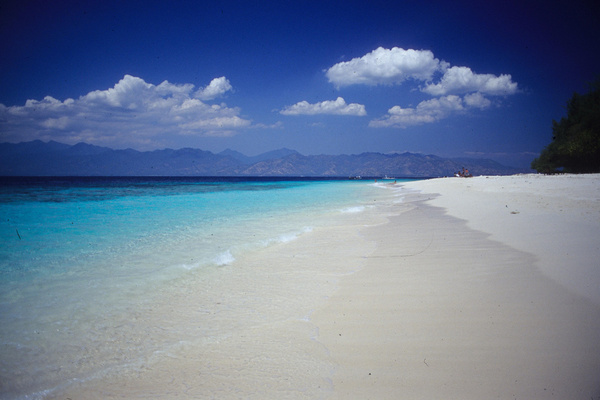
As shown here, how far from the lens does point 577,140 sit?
2984cm

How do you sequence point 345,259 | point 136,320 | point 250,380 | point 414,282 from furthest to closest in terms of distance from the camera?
point 345,259
point 414,282
point 136,320
point 250,380

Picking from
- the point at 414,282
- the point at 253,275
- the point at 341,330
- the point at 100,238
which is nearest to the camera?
the point at 341,330

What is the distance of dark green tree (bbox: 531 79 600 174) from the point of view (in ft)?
95.0

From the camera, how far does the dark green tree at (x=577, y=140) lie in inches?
1140

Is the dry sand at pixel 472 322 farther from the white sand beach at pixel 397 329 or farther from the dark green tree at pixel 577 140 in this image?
the dark green tree at pixel 577 140

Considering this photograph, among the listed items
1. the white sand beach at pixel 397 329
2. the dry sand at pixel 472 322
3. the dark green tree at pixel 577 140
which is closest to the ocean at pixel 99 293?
the white sand beach at pixel 397 329

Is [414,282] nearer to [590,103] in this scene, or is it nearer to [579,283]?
[579,283]

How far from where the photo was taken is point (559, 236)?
5.63 m

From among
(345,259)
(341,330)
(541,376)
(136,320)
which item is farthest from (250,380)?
(345,259)

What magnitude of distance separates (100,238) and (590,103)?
4987cm

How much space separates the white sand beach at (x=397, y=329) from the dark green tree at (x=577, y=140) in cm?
3466

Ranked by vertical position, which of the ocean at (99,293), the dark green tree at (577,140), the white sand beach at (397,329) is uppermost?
the dark green tree at (577,140)

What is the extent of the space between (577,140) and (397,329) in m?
40.8

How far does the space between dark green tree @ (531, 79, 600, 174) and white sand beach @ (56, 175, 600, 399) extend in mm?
34657
